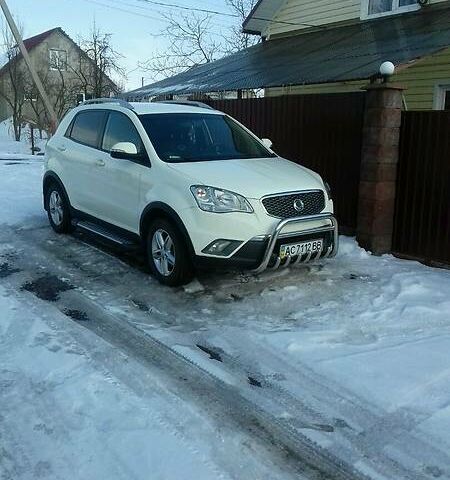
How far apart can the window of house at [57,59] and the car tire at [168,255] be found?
130 ft

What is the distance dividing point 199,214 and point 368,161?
9.42 ft

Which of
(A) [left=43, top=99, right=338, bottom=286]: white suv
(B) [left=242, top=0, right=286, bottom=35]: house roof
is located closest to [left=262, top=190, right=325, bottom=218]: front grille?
(A) [left=43, top=99, right=338, bottom=286]: white suv

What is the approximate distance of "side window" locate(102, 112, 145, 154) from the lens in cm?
603

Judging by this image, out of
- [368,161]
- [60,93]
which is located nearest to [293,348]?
[368,161]

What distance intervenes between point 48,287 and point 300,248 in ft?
8.25

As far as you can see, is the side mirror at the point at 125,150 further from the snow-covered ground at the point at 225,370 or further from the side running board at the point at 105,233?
the snow-covered ground at the point at 225,370

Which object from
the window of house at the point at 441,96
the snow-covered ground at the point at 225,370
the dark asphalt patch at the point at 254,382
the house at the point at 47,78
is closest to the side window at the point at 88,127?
the snow-covered ground at the point at 225,370

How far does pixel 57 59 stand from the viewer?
4472 centimetres

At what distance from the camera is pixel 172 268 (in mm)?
5477

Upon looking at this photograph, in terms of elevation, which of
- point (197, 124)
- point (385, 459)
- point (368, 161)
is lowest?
point (385, 459)

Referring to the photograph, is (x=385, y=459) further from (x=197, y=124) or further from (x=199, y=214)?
(x=197, y=124)

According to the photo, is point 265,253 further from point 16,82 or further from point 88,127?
point 16,82

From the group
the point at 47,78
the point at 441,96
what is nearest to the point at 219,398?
the point at 441,96

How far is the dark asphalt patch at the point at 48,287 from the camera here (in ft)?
17.3
